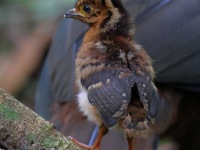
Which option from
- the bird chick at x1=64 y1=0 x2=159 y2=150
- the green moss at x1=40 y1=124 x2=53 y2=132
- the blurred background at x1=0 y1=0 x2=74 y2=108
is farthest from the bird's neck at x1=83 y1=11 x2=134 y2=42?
the blurred background at x1=0 y1=0 x2=74 y2=108

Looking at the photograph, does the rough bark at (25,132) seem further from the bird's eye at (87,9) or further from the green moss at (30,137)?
the bird's eye at (87,9)

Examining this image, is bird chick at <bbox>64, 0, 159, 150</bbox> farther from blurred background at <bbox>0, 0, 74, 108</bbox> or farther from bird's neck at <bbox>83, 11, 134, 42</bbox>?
blurred background at <bbox>0, 0, 74, 108</bbox>

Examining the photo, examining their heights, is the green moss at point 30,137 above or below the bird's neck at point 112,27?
above

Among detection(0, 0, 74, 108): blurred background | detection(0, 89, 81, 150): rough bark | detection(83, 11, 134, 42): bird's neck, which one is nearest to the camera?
detection(0, 89, 81, 150): rough bark

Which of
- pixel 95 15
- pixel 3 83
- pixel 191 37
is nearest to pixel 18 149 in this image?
pixel 95 15

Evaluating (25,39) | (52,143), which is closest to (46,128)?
(52,143)

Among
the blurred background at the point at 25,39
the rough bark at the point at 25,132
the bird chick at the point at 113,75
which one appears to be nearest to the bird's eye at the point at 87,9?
the bird chick at the point at 113,75

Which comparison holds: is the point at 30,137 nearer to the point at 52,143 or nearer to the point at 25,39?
the point at 52,143
